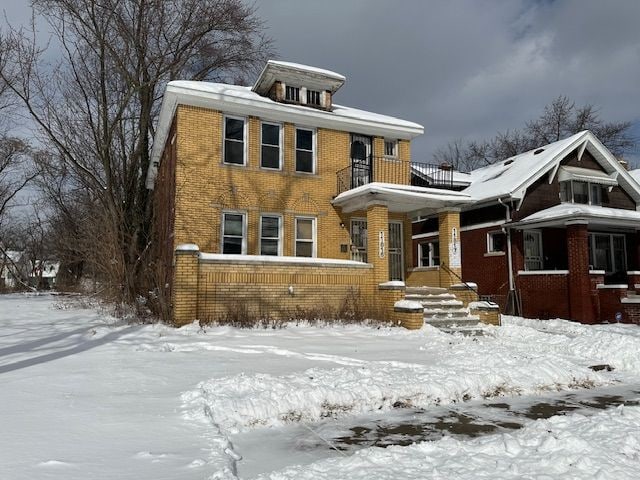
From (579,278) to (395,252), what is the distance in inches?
267

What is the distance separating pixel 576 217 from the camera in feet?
58.0

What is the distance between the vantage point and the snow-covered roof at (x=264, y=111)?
14320 millimetres

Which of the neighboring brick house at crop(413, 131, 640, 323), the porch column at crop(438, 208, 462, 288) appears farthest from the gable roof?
the porch column at crop(438, 208, 462, 288)

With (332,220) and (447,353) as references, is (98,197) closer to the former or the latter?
(332,220)

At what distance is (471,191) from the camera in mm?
22438

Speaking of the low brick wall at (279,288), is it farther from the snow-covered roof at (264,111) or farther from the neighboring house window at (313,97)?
the neighboring house window at (313,97)

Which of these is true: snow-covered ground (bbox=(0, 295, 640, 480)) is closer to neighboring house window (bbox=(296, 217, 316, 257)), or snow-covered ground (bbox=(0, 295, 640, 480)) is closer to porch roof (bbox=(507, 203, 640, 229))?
neighboring house window (bbox=(296, 217, 316, 257))

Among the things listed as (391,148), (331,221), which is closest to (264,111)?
(331,221)

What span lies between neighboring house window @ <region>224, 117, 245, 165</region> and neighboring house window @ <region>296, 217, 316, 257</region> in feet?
9.14

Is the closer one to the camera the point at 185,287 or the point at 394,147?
the point at 185,287

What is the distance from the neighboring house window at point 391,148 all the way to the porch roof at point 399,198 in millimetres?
2203

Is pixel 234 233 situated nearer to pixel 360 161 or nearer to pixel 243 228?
pixel 243 228

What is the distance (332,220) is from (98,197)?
1205 cm

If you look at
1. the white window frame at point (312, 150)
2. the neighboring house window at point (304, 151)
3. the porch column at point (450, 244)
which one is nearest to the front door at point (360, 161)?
the white window frame at point (312, 150)
